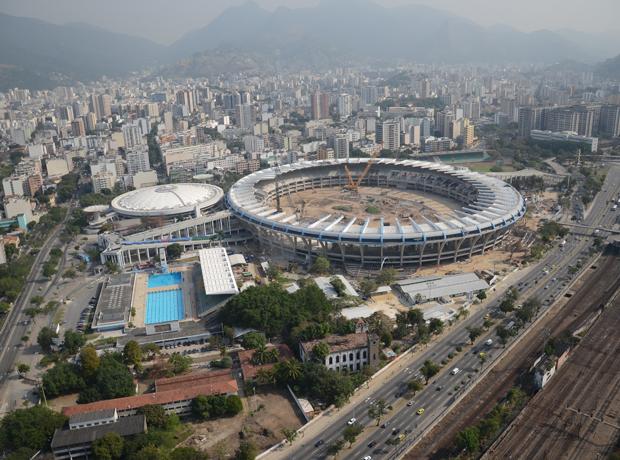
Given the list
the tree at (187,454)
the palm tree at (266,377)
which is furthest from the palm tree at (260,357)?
the tree at (187,454)

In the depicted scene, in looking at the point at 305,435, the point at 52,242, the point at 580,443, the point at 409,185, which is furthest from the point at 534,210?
the point at 52,242

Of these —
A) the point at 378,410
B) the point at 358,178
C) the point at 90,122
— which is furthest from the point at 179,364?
the point at 90,122

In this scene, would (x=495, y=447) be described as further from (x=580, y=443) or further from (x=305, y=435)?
(x=305, y=435)

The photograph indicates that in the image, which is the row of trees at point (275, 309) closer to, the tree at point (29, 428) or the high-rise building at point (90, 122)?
the tree at point (29, 428)

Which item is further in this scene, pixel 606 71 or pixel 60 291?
pixel 606 71

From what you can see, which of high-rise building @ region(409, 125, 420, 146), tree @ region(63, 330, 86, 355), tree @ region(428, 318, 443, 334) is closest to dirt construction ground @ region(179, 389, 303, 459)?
tree @ region(428, 318, 443, 334)

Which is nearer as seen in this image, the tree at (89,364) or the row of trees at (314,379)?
the row of trees at (314,379)

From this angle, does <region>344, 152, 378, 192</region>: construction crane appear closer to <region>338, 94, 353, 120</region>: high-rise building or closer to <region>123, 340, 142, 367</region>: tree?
<region>123, 340, 142, 367</region>: tree
